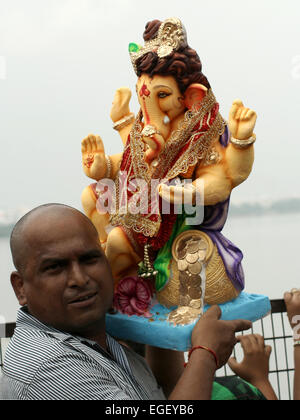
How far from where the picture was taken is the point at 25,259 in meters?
1.36

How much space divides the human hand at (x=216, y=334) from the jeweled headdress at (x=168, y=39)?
0.87 metres

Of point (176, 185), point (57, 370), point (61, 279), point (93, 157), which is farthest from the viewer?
point (93, 157)

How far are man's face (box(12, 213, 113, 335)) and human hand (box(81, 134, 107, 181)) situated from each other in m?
0.46

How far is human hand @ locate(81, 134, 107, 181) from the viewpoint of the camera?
181cm

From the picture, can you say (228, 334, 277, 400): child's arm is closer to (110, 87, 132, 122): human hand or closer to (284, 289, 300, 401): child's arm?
(284, 289, 300, 401): child's arm

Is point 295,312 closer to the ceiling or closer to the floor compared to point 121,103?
closer to the floor

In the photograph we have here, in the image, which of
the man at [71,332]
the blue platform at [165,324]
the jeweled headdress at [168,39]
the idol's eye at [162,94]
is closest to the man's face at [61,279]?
the man at [71,332]

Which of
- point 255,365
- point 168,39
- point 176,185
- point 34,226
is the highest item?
point 168,39

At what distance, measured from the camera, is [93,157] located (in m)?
1.82

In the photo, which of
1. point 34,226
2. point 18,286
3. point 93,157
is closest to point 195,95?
point 93,157

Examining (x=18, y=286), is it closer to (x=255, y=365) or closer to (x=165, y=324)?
(x=165, y=324)

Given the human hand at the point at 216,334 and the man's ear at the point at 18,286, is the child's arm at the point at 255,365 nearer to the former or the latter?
the human hand at the point at 216,334

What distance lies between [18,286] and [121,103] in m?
0.86
